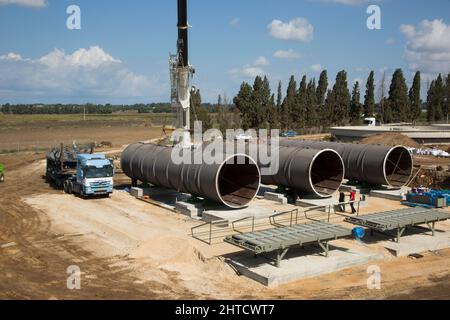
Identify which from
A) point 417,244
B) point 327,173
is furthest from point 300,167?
point 417,244

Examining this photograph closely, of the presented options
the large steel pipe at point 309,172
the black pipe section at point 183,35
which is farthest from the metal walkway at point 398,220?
the black pipe section at point 183,35

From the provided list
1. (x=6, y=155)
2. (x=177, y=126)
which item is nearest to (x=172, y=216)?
(x=177, y=126)

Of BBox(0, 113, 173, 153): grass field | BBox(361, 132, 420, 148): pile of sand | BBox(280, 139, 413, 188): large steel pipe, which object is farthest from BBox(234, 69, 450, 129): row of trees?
BBox(280, 139, 413, 188): large steel pipe

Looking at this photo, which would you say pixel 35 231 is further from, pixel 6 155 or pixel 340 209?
pixel 6 155

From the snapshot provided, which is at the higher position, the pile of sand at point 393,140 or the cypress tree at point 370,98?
the cypress tree at point 370,98

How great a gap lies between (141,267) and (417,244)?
38.0 feet

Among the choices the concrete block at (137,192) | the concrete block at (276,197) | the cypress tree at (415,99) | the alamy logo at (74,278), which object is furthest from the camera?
the cypress tree at (415,99)

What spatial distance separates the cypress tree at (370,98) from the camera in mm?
87812

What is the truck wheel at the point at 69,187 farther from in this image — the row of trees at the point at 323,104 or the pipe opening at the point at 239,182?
the row of trees at the point at 323,104

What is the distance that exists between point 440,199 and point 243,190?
11.5 metres

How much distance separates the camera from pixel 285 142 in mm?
38281

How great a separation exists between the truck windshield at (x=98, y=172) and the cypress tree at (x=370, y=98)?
6787 centimetres

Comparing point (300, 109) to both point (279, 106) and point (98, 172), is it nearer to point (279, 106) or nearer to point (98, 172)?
point (279, 106)

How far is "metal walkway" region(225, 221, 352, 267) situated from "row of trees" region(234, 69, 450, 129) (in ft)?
207
